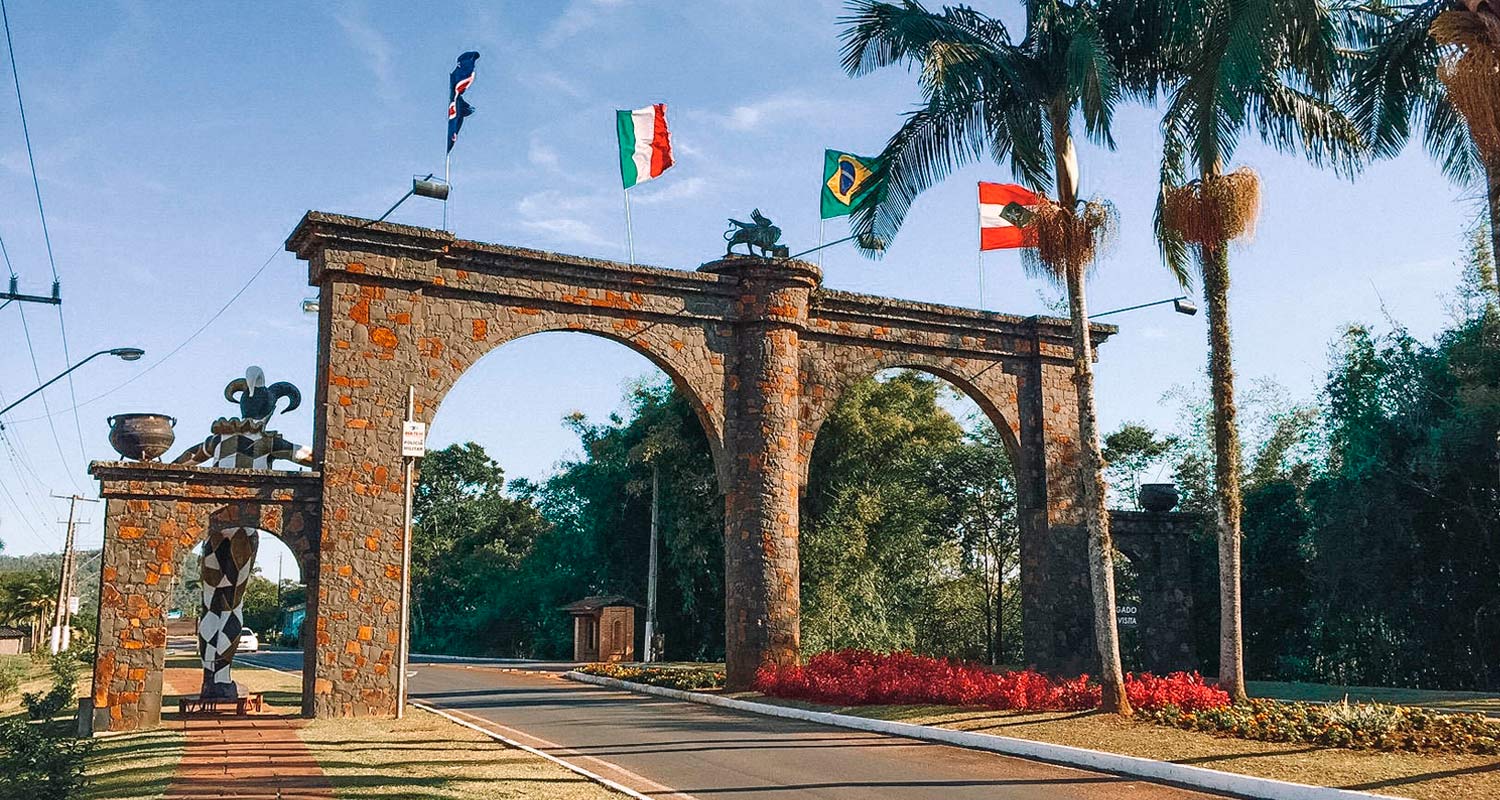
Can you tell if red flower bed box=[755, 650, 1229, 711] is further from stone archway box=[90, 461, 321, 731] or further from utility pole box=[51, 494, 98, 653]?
utility pole box=[51, 494, 98, 653]

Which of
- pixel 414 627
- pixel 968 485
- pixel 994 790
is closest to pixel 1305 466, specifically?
pixel 968 485

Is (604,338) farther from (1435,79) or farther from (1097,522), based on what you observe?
(1435,79)

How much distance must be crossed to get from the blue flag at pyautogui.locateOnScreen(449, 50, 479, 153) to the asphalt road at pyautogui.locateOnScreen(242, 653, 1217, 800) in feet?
28.7

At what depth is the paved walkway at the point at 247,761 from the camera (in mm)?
9234

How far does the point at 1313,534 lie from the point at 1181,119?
13.4 metres

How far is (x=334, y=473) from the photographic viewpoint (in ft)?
53.4

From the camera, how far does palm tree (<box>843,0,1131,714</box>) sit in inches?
562

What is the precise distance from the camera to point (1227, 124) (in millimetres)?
15172

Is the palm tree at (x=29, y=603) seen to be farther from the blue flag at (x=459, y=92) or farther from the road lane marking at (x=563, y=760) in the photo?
the blue flag at (x=459, y=92)

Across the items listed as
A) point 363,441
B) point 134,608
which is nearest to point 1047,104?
point 363,441

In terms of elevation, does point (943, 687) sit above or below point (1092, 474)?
below

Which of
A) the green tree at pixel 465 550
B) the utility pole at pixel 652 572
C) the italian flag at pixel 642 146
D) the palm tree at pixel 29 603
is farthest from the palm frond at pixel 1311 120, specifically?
the palm tree at pixel 29 603

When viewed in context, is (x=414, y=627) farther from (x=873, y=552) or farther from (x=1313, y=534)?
(x=1313, y=534)

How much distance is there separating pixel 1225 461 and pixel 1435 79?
16.5 ft
